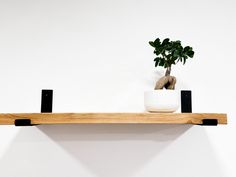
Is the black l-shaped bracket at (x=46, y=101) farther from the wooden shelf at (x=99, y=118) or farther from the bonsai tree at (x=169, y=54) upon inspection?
the bonsai tree at (x=169, y=54)

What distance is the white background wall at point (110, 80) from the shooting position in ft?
3.44

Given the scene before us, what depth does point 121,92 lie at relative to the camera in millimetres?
1095

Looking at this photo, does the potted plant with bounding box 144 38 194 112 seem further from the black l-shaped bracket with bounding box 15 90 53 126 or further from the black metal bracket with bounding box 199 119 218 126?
the black l-shaped bracket with bounding box 15 90 53 126

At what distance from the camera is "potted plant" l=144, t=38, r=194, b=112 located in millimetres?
894

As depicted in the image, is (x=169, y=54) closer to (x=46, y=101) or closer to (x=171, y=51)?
(x=171, y=51)

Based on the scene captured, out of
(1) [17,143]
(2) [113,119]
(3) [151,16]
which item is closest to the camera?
(2) [113,119]

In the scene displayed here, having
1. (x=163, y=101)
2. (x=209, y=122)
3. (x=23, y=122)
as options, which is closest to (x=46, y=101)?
(x=23, y=122)

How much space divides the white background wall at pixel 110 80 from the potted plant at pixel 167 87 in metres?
0.15

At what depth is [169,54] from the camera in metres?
0.95

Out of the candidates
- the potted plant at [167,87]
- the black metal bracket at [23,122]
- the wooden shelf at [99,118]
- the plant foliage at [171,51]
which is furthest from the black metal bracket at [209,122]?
the black metal bracket at [23,122]

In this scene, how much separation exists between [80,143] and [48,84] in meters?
0.28

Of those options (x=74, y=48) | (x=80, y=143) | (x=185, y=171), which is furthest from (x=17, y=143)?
(x=185, y=171)

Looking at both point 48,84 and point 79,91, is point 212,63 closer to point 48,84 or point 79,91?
point 79,91

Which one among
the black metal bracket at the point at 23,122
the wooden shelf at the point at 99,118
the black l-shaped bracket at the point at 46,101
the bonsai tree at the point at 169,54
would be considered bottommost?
the black metal bracket at the point at 23,122
